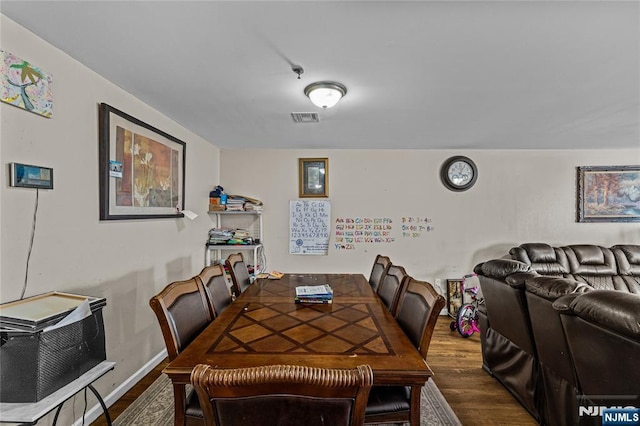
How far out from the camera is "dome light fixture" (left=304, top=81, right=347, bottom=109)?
Result: 196cm

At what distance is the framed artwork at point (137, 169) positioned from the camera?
1.94 m

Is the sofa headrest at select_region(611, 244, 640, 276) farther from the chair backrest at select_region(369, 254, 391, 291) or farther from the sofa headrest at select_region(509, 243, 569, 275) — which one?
the chair backrest at select_region(369, 254, 391, 291)

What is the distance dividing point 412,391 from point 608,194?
172 inches

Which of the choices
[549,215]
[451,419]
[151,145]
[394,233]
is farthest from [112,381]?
[549,215]

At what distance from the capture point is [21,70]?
142cm

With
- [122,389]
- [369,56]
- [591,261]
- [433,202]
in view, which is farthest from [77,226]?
[591,261]

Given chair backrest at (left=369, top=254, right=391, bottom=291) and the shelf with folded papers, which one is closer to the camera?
chair backrest at (left=369, top=254, right=391, bottom=291)

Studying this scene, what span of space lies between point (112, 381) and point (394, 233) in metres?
3.20

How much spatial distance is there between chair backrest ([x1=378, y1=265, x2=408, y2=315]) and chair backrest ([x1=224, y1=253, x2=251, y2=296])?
113 cm

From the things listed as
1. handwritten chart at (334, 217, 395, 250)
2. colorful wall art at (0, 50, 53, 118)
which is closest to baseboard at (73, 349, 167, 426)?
colorful wall art at (0, 50, 53, 118)

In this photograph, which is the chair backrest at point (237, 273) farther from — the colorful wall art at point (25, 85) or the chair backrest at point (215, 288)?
the colorful wall art at point (25, 85)

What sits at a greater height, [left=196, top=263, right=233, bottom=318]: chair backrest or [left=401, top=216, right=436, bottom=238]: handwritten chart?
[left=401, top=216, right=436, bottom=238]: handwritten chart

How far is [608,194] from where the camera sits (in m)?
3.82

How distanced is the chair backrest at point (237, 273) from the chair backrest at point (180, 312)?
588mm
